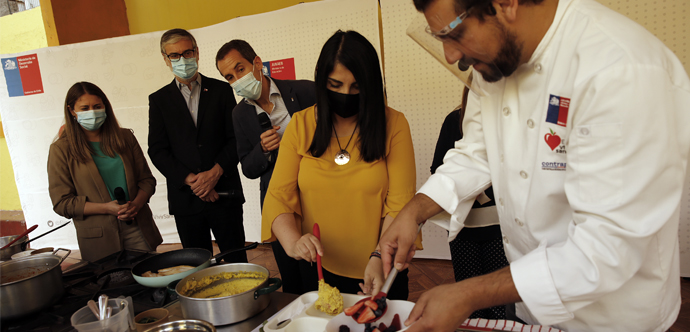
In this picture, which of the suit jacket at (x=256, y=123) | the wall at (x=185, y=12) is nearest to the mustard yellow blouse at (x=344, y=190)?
the suit jacket at (x=256, y=123)

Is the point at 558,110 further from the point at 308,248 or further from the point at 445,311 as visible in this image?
the point at 308,248

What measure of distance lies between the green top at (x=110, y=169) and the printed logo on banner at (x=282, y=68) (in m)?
1.87

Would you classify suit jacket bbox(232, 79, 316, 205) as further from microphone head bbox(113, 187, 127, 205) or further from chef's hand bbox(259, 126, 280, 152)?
microphone head bbox(113, 187, 127, 205)

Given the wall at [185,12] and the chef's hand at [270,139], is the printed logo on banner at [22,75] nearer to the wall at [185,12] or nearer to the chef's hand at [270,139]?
the wall at [185,12]

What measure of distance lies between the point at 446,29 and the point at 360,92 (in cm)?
71

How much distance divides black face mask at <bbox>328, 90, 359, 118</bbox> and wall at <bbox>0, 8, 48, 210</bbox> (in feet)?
17.4

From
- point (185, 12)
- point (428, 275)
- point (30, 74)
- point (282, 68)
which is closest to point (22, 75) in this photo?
point (30, 74)

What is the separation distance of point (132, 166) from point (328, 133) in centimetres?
175

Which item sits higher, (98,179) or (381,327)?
(98,179)

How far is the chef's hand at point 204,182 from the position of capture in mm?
2590

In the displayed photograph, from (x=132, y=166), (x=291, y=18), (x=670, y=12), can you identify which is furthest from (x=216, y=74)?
(x=670, y=12)

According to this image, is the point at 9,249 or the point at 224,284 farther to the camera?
A: the point at 9,249

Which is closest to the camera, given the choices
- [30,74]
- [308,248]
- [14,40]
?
[308,248]

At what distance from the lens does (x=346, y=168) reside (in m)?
1.62
